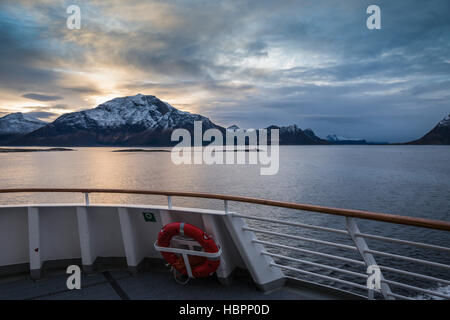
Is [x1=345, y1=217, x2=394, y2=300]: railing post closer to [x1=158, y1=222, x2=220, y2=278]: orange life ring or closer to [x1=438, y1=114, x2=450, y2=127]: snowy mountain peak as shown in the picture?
[x1=158, y1=222, x2=220, y2=278]: orange life ring

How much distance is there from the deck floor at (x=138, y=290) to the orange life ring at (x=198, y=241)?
0.60ft

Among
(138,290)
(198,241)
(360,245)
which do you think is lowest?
(138,290)

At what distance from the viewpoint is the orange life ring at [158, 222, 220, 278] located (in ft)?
7.55

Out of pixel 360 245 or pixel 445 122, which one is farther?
pixel 445 122

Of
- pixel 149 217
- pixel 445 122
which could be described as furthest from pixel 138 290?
pixel 445 122

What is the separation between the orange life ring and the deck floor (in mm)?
181

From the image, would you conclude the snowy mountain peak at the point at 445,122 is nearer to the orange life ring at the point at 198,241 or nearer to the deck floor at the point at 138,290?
the deck floor at the point at 138,290

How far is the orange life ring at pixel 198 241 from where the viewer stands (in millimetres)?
2303

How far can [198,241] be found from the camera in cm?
A: 231

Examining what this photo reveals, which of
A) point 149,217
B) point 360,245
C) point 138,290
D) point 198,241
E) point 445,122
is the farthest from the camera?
point 445,122

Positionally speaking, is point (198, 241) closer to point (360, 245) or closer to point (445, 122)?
point (360, 245)

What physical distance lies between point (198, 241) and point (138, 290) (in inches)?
31.2

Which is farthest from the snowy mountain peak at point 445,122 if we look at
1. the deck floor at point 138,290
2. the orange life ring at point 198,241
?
the orange life ring at point 198,241

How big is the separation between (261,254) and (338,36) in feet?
203
